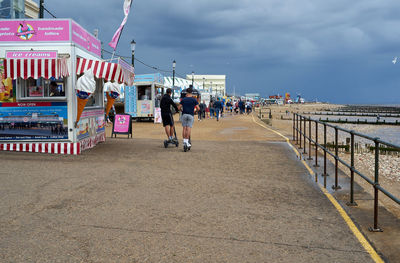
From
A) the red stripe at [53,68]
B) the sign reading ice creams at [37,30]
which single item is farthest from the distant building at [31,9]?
the red stripe at [53,68]

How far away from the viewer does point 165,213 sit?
577cm

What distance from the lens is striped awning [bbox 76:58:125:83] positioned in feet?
35.4

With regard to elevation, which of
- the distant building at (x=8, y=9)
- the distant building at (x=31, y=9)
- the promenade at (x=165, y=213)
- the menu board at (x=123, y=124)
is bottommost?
the promenade at (x=165, y=213)

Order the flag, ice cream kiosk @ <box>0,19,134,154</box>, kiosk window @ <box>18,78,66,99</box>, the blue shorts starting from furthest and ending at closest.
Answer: the flag
the blue shorts
kiosk window @ <box>18,78,66,99</box>
ice cream kiosk @ <box>0,19,134,154</box>

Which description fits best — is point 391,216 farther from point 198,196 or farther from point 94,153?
point 94,153

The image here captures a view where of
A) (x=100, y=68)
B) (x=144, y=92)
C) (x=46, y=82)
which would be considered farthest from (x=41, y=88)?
(x=144, y=92)

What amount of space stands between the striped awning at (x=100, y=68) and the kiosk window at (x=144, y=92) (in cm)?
1750

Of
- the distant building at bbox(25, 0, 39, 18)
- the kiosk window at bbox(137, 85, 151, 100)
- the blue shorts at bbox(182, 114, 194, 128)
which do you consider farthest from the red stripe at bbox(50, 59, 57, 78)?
the distant building at bbox(25, 0, 39, 18)

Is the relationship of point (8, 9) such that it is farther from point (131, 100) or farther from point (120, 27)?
point (120, 27)

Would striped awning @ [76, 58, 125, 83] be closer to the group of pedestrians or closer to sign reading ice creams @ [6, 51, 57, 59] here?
sign reading ice creams @ [6, 51, 57, 59]

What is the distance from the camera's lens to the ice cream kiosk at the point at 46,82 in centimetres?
1045

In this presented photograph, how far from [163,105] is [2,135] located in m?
4.59

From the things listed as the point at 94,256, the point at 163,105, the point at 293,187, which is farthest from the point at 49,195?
the point at 163,105

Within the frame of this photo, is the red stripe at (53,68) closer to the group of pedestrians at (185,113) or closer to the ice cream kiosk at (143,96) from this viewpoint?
the group of pedestrians at (185,113)
